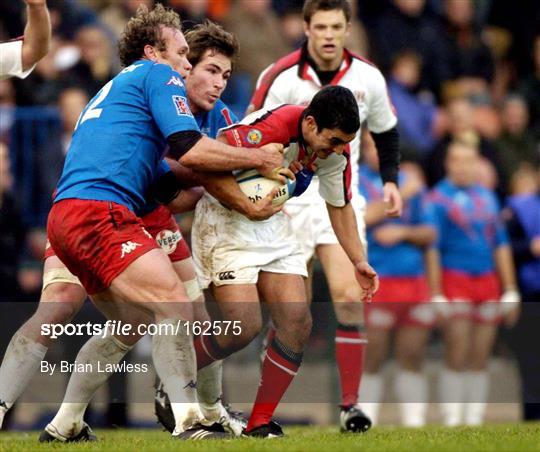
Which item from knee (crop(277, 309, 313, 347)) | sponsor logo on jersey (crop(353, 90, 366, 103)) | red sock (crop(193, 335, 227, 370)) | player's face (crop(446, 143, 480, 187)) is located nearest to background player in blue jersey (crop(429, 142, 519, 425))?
player's face (crop(446, 143, 480, 187))

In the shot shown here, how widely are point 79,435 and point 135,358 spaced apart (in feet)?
14.3

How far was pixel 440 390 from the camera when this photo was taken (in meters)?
13.9

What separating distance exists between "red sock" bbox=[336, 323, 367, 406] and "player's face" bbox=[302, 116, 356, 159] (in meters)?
1.84

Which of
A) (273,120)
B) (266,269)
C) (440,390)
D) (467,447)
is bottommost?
(440,390)

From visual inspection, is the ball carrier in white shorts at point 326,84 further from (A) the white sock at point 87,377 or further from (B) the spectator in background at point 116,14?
(B) the spectator in background at point 116,14

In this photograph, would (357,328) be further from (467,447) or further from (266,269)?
(467,447)

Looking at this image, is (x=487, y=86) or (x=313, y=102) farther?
(x=487, y=86)

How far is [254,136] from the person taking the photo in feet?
27.6

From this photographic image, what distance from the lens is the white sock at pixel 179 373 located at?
7824mm

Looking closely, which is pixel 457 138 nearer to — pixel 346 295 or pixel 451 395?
pixel 451 395

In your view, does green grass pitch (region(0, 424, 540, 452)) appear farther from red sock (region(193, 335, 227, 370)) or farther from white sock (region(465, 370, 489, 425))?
white sock (region(465, 370, 489, 425))

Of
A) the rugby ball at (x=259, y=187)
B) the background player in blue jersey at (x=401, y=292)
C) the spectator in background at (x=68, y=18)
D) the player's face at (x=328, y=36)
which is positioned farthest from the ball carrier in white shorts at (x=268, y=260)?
the spectator in background at (x=68, y=18)

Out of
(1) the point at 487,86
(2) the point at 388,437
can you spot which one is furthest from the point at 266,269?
(1) the point at 487,86

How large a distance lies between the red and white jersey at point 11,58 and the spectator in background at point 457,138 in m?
7.30
